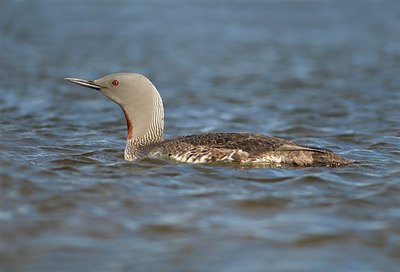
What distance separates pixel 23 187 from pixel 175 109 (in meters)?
5.26

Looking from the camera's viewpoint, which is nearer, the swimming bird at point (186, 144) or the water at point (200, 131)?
the water at point (200, 131)

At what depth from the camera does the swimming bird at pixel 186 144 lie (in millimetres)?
6340

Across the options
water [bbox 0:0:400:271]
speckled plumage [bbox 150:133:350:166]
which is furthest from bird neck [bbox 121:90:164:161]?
speckled plumage [bbox 150:133:350:166]

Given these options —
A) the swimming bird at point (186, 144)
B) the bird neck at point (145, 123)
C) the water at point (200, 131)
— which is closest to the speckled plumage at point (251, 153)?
the swimming bird at point (186, 144)

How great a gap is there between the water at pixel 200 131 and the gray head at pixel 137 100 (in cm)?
57

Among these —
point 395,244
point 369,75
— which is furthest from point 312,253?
point 369,75

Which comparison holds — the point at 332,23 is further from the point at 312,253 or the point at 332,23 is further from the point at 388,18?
the point at 312,253

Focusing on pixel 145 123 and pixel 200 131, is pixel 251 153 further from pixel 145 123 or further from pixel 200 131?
pixel 200 131

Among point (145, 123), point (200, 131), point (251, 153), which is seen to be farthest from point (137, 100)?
point (200, 131)

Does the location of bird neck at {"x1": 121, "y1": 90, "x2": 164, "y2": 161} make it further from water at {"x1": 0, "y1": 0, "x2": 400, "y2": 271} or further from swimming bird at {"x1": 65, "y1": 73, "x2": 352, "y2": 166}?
water at {"x1": 0, "y1": 0, "x2": 400, "y2": 271}

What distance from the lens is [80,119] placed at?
9.56m

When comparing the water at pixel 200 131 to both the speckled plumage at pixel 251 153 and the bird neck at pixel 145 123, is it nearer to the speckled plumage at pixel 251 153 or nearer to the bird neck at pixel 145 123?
the speckled plumage at pixel 251 153

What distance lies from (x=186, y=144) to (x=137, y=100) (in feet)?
2.78

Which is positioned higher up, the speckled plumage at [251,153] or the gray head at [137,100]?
the gray head at [137,100]
